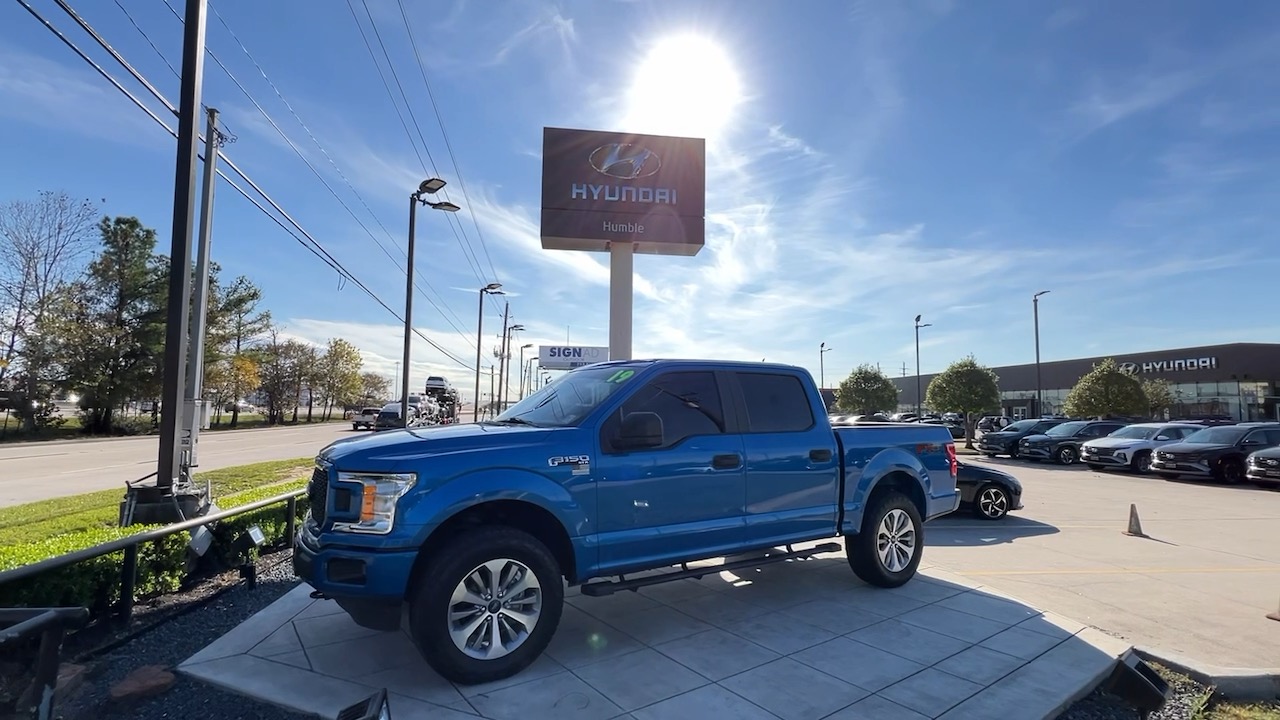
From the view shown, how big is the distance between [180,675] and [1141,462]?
23.8 meters

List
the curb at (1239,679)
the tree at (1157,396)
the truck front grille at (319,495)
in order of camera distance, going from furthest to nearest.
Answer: the tree at (1157,396) → the curb at (1239,679) → the truck front grille at (319,495)

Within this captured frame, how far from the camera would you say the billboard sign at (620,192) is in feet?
62.4

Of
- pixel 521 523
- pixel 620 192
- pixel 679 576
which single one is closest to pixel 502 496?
pixel 521 523

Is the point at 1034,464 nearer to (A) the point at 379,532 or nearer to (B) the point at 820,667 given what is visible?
(B) the point at 820,667

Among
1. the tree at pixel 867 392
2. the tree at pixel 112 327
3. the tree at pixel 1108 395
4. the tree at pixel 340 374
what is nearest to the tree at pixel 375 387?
the tree at pixel 340 374

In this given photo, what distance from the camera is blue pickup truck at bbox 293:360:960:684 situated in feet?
12.3

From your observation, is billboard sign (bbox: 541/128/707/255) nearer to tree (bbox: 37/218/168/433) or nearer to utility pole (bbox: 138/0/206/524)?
utility pole (bbox: 138/0/206/524)

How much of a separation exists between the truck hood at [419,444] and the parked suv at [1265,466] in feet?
64.2

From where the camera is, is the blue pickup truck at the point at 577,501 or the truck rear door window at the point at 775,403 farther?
the truck rear door window at the point at 775,403

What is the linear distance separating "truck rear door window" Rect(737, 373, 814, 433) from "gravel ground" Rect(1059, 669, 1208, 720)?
8.38 ft

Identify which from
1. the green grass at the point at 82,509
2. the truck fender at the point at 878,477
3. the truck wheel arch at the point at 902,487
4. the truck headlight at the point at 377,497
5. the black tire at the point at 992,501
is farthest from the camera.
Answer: the black tire at the point at 992,501

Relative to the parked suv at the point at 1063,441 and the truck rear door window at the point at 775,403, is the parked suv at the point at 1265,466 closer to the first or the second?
the parked suv at the point at 1063,441

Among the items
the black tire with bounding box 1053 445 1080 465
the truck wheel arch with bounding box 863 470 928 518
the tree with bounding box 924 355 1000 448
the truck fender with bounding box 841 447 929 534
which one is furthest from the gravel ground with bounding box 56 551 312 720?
the tree with bounding box 924 355 1000 448

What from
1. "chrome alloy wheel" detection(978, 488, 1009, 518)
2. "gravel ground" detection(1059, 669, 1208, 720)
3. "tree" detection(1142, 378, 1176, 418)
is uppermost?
"tree" detection(1142, 378, 1176, 418)
